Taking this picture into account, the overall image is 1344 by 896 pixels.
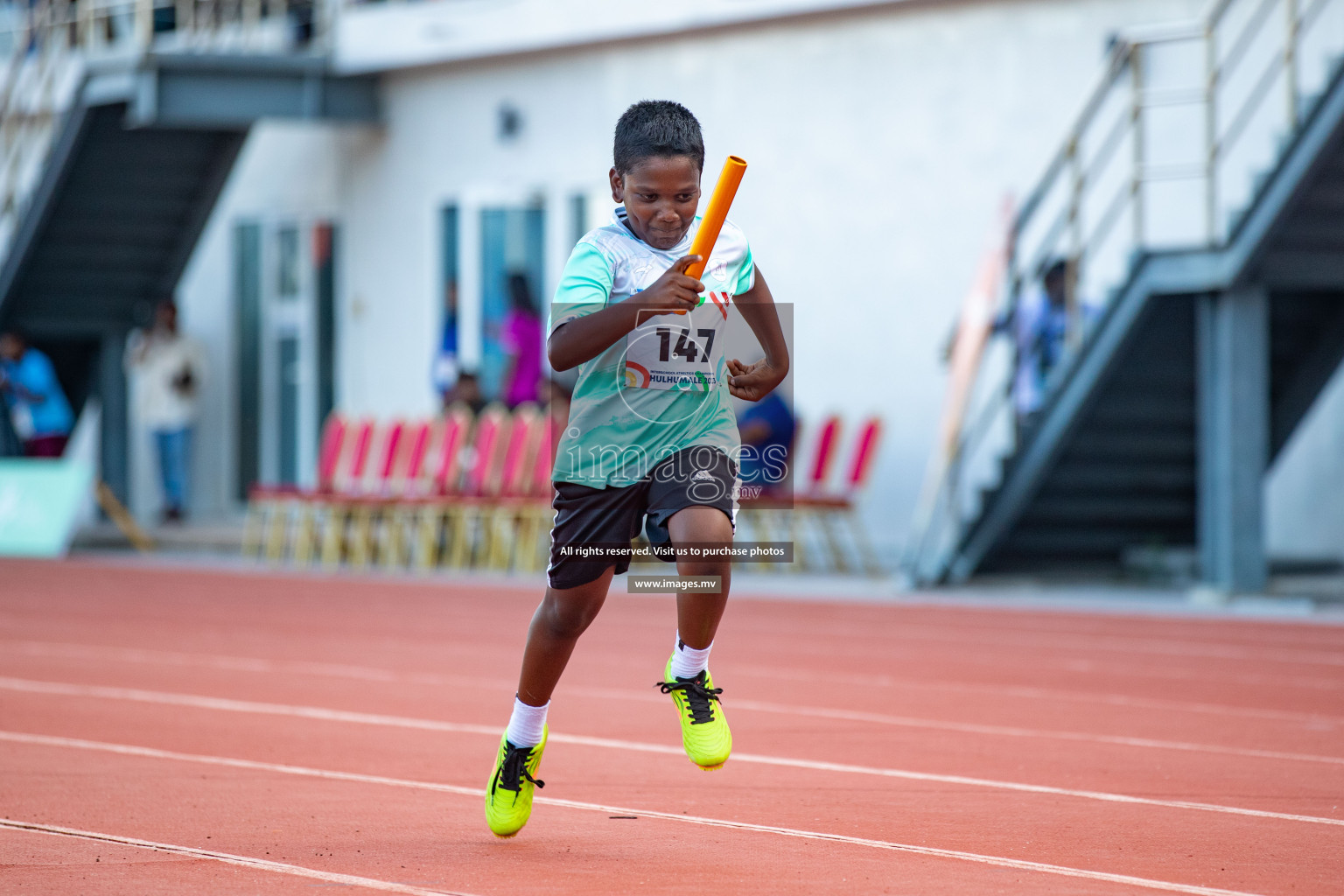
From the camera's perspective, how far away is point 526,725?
4730 mm

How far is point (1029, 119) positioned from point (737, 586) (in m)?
4.55

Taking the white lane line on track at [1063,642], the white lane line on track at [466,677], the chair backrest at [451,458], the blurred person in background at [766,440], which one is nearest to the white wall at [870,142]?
the blurred person in background at [766,440]

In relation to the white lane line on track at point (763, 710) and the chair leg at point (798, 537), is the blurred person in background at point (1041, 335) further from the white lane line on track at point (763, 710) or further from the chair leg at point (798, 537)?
the white lane line on track at point (763, 710)

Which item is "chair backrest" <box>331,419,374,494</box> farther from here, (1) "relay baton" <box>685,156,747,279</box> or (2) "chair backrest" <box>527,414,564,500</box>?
(1) "relay baton" <box>685,156,747,279</box>

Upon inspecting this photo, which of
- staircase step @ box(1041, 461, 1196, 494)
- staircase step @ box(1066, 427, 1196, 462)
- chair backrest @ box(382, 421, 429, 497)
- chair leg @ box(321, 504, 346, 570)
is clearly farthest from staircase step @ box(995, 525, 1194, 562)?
chair leg @ box(321, 504, 346, 570)

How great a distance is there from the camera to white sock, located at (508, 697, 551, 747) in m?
4.73

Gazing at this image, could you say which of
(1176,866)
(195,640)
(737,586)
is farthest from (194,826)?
(737,586)

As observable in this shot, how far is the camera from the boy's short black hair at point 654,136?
4328 millimetres

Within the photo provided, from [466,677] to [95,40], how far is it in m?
15.7

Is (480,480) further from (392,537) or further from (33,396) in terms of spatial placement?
(33,396)

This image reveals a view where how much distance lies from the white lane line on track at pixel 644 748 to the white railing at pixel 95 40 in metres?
11.6

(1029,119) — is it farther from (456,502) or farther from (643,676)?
(643,676)

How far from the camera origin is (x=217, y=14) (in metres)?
20.5

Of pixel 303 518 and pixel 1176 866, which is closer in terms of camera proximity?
pixel 1176 866
